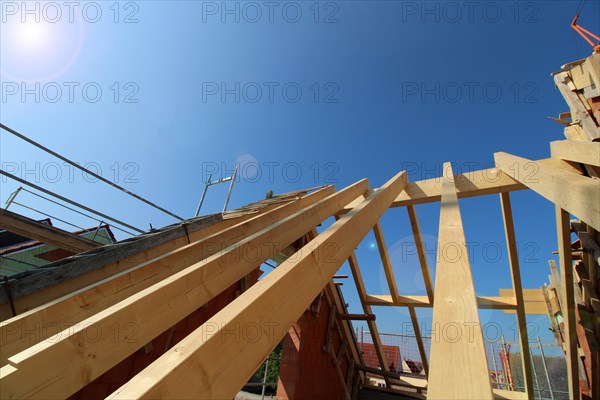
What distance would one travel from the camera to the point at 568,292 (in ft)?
11.6

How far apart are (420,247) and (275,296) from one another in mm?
4418

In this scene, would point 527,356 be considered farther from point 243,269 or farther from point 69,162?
point 69,162

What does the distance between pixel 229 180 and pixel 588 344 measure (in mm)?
8782

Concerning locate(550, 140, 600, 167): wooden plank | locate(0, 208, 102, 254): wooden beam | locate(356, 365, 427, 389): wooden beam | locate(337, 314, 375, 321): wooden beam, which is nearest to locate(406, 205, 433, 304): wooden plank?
locate(337, 314, 375, 321): wooden beam

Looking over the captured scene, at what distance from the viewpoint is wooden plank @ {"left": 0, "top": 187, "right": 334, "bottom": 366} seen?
1.36 meters

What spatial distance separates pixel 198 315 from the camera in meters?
3.33

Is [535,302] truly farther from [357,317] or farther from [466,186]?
[466,186]

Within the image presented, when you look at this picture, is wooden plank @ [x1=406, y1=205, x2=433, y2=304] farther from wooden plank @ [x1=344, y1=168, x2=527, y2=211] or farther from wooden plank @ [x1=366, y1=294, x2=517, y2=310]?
wooden plank @ [x1=344, y1=168, x2=527, y2=211]

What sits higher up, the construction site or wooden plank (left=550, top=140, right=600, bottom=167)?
wooden plank (left=550, top=140, right=600, bottom=167)

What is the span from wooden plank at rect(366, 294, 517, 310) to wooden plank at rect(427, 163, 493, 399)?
3566mm

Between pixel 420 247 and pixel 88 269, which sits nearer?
pixel 88 269

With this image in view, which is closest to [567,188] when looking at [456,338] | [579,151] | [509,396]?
[579,151]

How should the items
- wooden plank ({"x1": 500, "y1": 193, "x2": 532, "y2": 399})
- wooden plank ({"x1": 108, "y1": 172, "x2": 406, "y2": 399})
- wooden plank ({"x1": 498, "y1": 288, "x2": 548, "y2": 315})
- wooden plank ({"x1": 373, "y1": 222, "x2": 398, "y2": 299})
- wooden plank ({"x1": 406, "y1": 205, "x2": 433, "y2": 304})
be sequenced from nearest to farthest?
wooden plank ({"x1": 108, "y1": 172, "x2": 406, "y2": 399}) → wooden plank ({"x1": 500, "y1": 193, "x2": 532, "y2": 399}) → wooden plank ({"x1": 406, "y1": 205, "x2": 433, "y2": 304}) → wooden plank ({"x1": 373, "y1": 222, "x2": 398, "y2": 299}) → wooden plank ({"x1": 498, "y1": 288, "x2": 548, "y2": 315})

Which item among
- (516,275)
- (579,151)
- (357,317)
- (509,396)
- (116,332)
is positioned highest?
(579,151)
